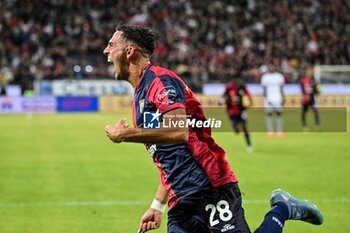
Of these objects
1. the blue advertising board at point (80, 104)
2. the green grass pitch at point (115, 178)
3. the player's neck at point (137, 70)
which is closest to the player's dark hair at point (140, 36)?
the player's neck at point (137, 70)

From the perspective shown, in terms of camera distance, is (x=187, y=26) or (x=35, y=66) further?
(x=187, y=26)

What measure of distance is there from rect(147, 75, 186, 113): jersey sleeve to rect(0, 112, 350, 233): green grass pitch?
163 inches

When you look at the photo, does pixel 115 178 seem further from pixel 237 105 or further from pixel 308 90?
pixel 308 90

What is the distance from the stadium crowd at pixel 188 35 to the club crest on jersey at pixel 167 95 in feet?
93.9

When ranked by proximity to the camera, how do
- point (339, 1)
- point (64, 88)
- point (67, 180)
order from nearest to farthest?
point (67, 180) < point (64, 88) < point (339, 1)

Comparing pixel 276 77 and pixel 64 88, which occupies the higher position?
pixel 276 77

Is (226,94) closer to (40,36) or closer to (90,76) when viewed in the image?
(90,76)

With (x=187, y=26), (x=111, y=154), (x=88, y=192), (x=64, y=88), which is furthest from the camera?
(x=187, y=26)

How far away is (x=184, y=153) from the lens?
5145 mm

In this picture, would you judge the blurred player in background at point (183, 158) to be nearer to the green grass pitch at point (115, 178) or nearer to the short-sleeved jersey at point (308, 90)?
the green grass pitch at point (115, 178)

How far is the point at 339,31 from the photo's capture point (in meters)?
39.7

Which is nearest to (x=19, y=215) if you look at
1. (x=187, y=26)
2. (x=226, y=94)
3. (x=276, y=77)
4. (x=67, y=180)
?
(x=67, y=180)

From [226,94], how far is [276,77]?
4098mm

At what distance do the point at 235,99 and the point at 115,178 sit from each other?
18.2 ft
